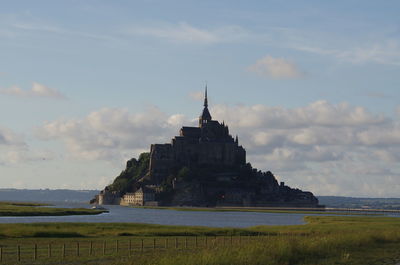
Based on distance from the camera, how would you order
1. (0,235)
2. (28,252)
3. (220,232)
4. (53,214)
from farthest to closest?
(53,214)
(220,232)
(0,235)
(28,252)

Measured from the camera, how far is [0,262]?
46.7 meters

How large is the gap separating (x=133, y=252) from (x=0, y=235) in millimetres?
25037

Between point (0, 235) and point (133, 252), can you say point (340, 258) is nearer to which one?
point (133, 252)

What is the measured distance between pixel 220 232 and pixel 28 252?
3799cm

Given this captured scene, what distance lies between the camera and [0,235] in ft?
245

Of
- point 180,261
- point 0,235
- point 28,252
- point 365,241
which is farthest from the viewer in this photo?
point 0,235

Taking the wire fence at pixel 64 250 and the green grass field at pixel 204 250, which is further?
the wire fence at pixel 64 250

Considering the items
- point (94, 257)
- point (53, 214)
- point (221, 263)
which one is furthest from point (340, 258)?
point (53, 214)

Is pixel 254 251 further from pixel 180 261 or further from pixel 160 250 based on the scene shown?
pixel 160 250

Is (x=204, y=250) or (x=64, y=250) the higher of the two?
(x=204, y=250)

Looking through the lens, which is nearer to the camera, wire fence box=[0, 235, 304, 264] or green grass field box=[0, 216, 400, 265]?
green grass field box=[0, 216, 400, 265]

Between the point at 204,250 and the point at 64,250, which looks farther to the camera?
the point at 64,250

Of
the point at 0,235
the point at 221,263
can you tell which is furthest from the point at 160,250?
the point at 0,235

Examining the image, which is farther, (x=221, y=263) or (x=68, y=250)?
(x=68, y=250)
